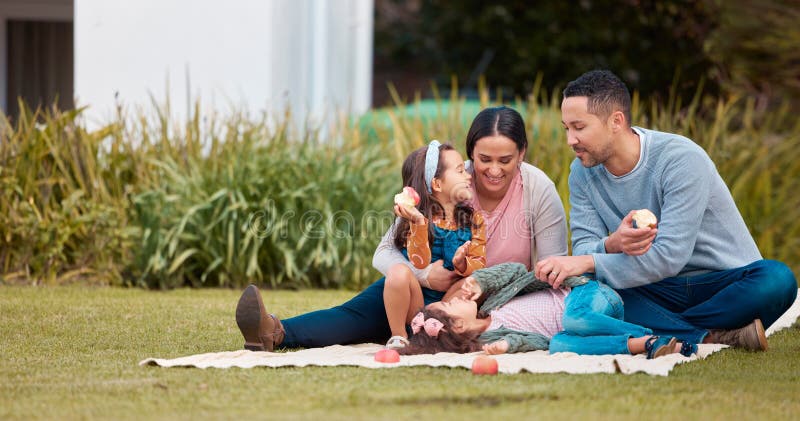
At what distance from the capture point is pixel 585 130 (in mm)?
4258

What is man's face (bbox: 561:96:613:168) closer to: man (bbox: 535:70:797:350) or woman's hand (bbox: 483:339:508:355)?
man (bbox: 535:70:797:350)

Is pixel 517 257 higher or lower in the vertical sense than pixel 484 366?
higher

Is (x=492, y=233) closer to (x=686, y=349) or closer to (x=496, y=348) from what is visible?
(x=496, y=348)

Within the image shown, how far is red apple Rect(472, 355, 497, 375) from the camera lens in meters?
3.67

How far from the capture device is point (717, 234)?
171 inches

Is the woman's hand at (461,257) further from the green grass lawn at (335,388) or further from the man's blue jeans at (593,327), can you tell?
the green grass lawn at (335,388)

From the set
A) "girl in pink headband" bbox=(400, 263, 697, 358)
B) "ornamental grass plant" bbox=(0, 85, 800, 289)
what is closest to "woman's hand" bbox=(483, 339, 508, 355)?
"girl in pink headband" bbox=(400, 263, 697, 358)

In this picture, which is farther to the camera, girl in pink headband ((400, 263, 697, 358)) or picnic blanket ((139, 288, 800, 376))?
girl in pink headband ((400, 263, 697, 358))

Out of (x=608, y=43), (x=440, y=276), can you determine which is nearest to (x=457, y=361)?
(x=440, y=276)

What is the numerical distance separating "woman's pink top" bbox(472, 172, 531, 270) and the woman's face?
80mm

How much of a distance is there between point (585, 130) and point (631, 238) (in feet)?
1.58

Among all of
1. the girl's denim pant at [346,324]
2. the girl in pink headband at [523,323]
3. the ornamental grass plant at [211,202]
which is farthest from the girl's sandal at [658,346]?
the ornamental grass plant at [211,202]

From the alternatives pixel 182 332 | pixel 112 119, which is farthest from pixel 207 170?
pixel 182 332

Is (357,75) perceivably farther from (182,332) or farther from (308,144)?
(182,332)
